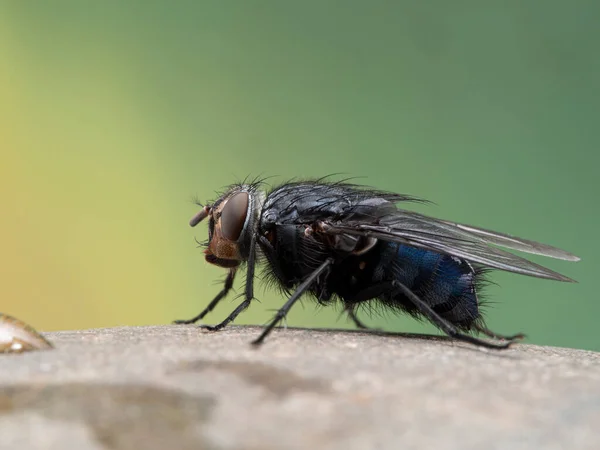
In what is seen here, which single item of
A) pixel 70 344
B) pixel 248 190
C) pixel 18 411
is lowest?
pixel 70 344

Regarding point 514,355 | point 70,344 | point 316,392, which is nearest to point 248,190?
point 70,344

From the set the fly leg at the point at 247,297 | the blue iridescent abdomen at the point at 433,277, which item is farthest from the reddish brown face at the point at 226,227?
the blue iridescent abdomen at the point at 433,277

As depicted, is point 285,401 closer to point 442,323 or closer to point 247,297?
point 442,323

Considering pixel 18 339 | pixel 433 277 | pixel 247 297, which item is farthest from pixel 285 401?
pixel 433 277

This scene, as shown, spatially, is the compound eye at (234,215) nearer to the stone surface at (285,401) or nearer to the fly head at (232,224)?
the fly head at (232,224)

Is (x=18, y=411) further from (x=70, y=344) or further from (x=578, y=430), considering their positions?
(x=578, y=430)

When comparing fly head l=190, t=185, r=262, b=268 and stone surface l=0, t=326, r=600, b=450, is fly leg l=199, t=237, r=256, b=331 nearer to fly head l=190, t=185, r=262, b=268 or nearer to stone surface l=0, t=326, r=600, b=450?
fly head l=190, t=185, r=262, b=268

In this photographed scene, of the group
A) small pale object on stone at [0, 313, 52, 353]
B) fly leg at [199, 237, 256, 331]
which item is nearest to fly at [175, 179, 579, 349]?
fly leg at [199, 237, 256, 331]
